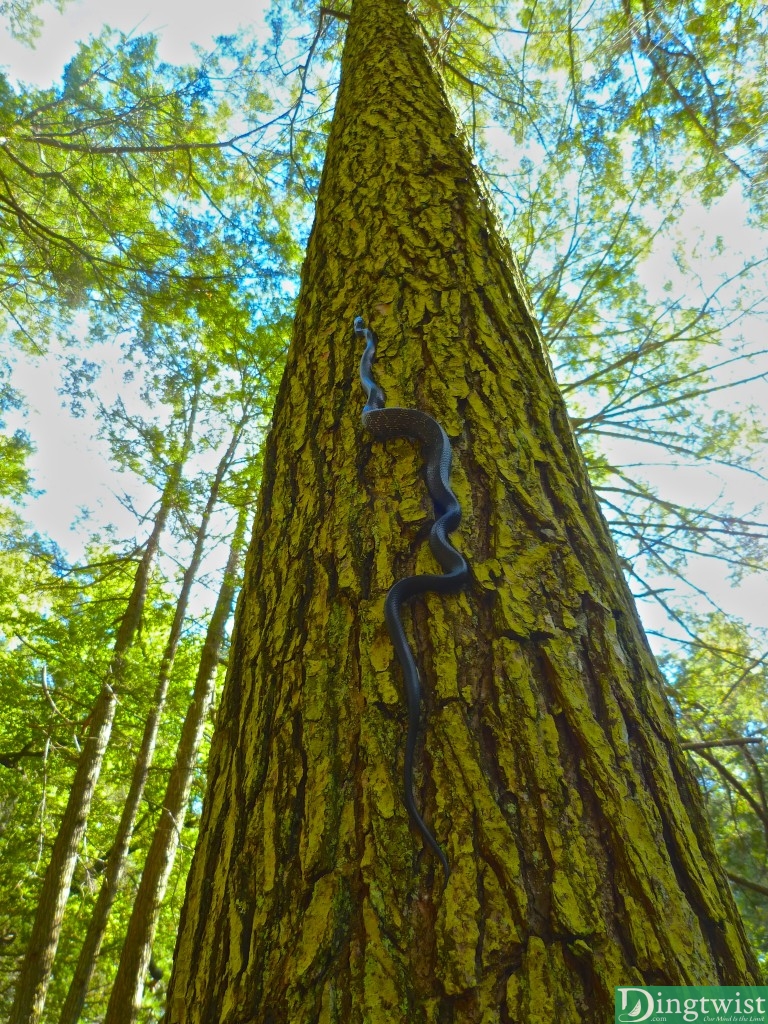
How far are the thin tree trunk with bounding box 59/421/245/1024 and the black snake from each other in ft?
17.3

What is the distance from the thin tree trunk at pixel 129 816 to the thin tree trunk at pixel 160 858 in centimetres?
40

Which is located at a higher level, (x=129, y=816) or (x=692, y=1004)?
(x=129, y=816)

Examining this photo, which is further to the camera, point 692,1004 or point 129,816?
point 129,816

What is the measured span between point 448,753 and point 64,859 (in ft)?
23.3

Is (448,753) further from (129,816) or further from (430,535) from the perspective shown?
(129,816)

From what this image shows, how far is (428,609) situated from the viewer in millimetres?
917

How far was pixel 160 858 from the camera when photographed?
5.20 meters

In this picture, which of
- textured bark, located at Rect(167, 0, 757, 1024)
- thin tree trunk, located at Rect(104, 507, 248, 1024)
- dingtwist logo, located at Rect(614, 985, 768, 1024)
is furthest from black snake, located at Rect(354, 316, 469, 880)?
thin tree trunk, located at Rect(104, 507, 248, 1024)

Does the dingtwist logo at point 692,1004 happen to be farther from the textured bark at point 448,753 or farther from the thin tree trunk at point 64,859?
the thin tree trunk at point 64,859

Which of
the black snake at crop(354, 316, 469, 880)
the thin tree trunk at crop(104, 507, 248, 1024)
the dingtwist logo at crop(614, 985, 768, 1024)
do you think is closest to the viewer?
the dingtwist logo at crop(614, 985, 768, 1024)

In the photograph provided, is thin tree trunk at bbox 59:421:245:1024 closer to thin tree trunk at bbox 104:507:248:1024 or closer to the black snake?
thin tree trunk at bbox 104:507:248:1024

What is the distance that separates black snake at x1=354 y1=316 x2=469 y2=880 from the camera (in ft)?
2.51

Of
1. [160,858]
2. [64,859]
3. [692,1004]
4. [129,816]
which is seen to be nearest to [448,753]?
[692,1004]

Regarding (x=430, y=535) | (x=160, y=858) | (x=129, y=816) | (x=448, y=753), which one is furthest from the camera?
(x=129, y=816)
